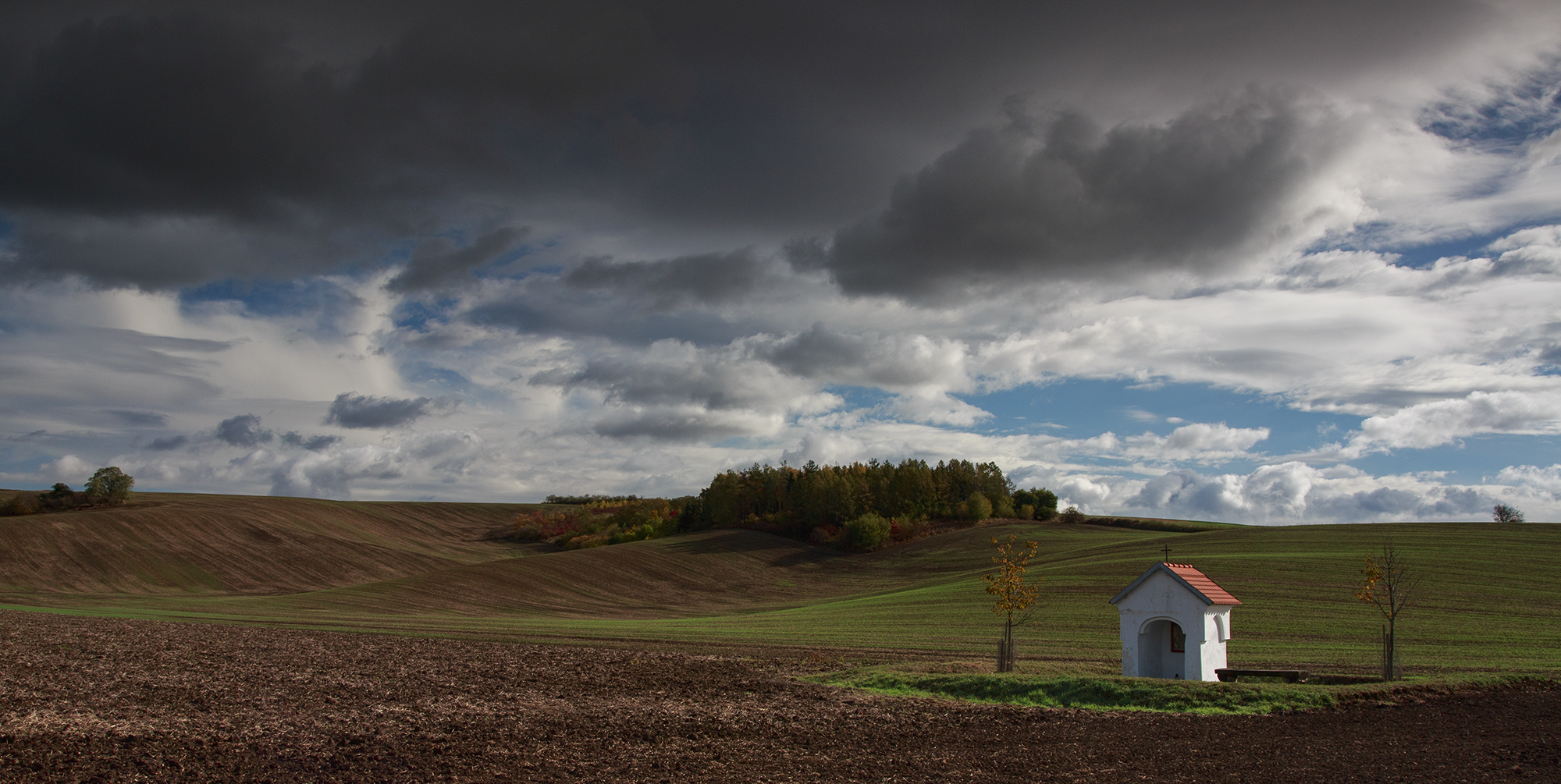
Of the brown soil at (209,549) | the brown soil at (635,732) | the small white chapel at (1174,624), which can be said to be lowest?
the brown soil at (209,549)

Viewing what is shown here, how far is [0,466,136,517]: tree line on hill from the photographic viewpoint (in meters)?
82.5

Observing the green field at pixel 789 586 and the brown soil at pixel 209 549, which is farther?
the brown soil at pixel 209 549

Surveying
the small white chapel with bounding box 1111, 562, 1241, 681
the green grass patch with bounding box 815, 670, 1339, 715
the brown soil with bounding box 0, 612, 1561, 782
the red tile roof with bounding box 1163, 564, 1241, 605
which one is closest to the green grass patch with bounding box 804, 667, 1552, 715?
the green grass patch with bounding box 815, 670, 1339, 715

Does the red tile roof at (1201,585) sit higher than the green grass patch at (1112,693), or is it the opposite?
the red tile roof at (1201,585)

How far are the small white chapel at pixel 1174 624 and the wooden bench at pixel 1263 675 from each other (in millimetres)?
275

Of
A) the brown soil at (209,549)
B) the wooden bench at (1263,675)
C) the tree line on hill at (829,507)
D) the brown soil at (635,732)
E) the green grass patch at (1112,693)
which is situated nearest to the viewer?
the brown soil at (635,732)

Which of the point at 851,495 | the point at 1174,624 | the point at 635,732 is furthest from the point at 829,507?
the point at 635,732

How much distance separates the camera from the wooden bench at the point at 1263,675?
21.8 metres

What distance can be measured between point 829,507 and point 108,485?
72777 millimetres

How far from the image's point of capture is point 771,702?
67.3ft

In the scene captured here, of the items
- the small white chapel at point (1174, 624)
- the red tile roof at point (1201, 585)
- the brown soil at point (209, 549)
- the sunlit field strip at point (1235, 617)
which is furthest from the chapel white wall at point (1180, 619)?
the brown soil at point (209, 549)

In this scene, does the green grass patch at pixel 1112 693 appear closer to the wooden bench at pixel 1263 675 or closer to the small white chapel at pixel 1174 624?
the wooden bench at pixel 1263 675

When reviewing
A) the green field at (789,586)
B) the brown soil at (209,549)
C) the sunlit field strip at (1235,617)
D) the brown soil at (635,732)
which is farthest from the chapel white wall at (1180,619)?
the brown soil at (209,549)

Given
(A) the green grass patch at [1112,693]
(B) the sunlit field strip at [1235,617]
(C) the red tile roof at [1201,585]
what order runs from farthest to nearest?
(B) the sunlit field strip at [1235,617]
(C) the red tile roof at [1201,585]
(A) the green grass patch at [1112,693]
